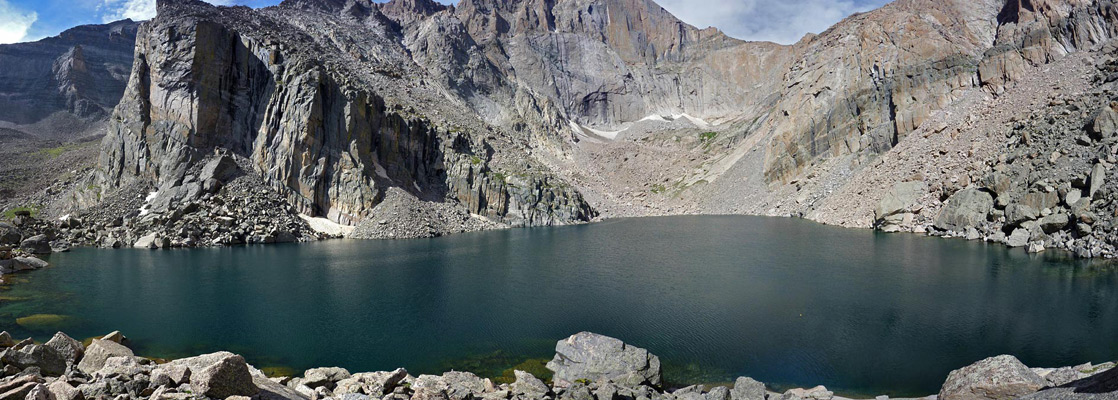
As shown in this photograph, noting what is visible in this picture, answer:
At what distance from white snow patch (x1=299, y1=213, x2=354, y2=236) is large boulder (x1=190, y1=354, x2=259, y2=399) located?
221 feet

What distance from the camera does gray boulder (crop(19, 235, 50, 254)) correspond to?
50.9 m

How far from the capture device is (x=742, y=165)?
401 ft

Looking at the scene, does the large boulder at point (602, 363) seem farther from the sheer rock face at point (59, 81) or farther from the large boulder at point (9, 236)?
the sheer rock face at point (59, 81)

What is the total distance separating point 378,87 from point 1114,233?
4815 inches

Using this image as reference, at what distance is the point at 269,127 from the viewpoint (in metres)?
81.1

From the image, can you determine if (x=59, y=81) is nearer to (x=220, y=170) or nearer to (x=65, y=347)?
(x=220, y=170)

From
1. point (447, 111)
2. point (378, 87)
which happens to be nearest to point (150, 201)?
point (378, 87)

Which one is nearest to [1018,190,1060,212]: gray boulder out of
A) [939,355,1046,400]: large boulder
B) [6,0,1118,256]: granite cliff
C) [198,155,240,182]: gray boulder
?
[6,0,1118,256]: granite cliff

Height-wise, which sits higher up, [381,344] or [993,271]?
[993,271]

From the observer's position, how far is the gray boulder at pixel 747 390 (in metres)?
16.9

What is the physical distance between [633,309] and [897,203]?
53956mm

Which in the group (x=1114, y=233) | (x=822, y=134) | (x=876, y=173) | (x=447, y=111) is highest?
(x=447, y=111)

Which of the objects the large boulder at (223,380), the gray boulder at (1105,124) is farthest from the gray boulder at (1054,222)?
the large boulder at (223,380)

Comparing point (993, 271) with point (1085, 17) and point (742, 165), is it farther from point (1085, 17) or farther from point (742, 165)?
point (742, 165)
